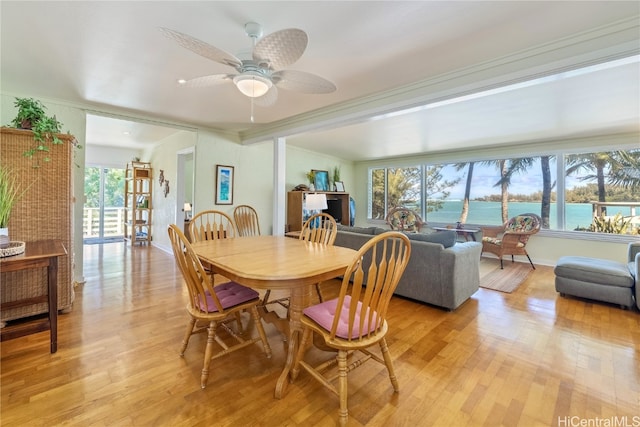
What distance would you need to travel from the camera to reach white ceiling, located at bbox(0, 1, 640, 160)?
5.97 ft

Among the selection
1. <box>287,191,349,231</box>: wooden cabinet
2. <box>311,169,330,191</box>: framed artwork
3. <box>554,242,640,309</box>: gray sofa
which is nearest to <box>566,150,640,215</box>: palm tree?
<box>554,242,640,309</box>: gray sofa

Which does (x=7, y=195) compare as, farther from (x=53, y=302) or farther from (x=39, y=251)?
(x=53, y=302)

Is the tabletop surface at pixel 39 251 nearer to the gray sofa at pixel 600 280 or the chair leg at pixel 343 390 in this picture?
the chair leg at pixel 343 390

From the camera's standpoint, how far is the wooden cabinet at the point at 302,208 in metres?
5.79

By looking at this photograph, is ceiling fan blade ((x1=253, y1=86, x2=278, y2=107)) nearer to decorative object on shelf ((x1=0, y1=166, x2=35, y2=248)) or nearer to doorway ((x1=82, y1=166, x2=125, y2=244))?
decorative object on shelf ((x1=0, y1=166, x2=35, y2=248))

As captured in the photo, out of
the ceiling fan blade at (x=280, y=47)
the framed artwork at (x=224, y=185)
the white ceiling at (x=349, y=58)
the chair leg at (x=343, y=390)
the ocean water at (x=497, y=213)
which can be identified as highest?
the white ceiling at (x=349, y=58)

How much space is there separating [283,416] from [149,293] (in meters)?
2.55

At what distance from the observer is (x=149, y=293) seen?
3254mm

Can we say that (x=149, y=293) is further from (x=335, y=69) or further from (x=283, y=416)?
(x=335, y=69)

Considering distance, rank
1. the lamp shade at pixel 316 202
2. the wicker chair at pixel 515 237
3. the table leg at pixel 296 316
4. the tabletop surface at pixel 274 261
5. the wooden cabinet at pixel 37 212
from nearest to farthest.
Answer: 1. the tabletop surface at pixel 274 261
2. the table leg at pixel 296 316
3. the wooden cabinet at pixel 37 212
4. the lamp shade at pixel 316 202
5. the wicker chair at pixel 515 237

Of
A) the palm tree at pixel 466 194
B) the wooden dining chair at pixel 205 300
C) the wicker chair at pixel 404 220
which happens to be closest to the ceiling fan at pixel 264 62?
the wooden dining chair at pixel 205 300

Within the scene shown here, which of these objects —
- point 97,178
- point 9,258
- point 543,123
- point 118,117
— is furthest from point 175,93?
point 97,178

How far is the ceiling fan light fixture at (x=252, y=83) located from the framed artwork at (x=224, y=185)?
3.22 m

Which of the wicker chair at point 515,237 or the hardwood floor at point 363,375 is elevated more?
the wicker chair at point 515,237
